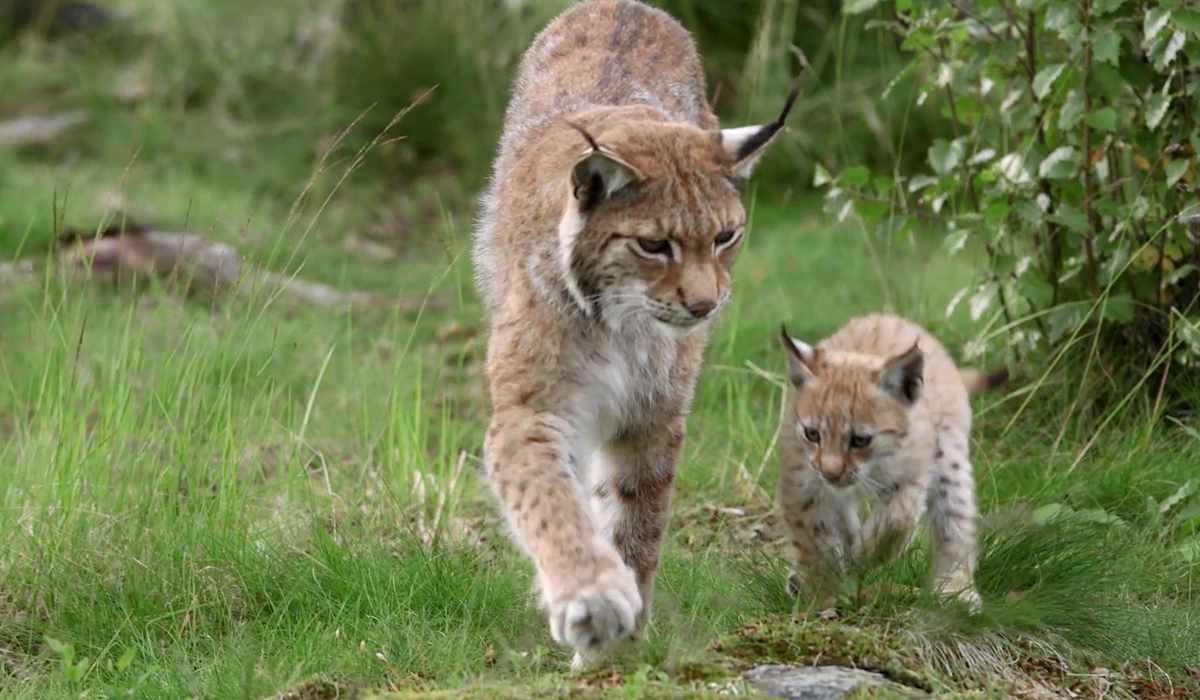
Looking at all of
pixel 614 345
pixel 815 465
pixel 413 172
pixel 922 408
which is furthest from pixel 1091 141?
pixel 413 172

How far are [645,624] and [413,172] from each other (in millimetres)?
7114

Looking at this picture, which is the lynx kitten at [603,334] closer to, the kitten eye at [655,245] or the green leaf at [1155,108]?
Answer: the kitten eye at [655,245]

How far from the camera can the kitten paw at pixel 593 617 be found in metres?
3.77

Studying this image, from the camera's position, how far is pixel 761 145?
14.2ft

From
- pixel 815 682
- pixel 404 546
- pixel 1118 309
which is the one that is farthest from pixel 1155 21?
pixel 404 546

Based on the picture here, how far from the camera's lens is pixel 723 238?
427 cm

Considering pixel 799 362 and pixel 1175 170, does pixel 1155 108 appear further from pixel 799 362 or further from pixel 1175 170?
pixel 799 362

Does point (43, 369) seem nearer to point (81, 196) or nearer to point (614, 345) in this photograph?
point (614, 345)

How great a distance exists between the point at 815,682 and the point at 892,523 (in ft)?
3.70

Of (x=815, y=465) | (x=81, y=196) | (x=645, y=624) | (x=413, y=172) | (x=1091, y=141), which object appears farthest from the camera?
(x=413, y=172)

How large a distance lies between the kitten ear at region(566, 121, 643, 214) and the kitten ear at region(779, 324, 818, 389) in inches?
33.3

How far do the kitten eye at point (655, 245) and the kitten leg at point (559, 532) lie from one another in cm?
51

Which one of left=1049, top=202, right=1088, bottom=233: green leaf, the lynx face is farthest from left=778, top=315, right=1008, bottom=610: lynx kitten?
left=1049, top=202, right=1088, bottom=233: green leaf

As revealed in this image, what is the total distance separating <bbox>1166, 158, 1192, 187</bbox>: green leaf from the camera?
5.27 m
